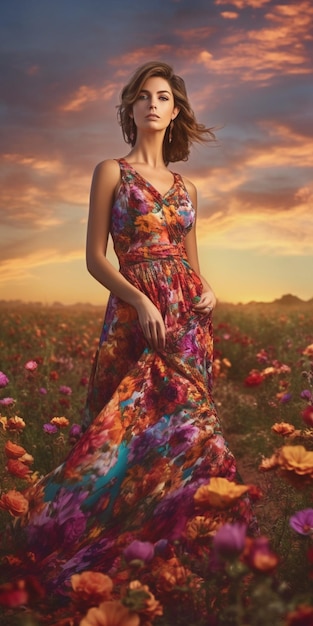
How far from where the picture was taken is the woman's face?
3385 mm

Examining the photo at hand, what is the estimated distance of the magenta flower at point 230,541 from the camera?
1690 mm

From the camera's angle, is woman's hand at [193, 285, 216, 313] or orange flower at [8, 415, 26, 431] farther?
orange flower at [8, 415, 26, 431]

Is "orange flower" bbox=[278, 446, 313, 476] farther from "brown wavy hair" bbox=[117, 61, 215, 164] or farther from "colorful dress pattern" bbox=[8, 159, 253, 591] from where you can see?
"brown wavy hair" bbox=[117, 61, 215, 164]

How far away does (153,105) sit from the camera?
3375 millimetres

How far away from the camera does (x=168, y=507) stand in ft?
8.98

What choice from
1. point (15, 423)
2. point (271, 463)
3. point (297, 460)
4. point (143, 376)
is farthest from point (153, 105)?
point (297, 460)

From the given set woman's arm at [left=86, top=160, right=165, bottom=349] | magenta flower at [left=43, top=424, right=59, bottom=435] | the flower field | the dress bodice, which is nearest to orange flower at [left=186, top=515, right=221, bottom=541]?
the flower field

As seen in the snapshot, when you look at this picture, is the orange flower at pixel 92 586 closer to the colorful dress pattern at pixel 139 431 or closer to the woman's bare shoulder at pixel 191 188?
the colorful dress pattern at pixel 139 431

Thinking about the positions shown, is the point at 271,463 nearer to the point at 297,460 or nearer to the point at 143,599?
the point at 297,460

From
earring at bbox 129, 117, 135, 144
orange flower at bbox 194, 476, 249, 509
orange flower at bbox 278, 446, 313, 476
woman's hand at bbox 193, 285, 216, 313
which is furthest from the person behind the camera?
earring at bbox 129, 117, 135, 144

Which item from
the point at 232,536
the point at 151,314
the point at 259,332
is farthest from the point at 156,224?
the point at 259,332

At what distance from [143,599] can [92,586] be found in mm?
182

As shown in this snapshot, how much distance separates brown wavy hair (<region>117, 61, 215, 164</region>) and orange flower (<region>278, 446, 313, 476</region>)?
6.33 ft

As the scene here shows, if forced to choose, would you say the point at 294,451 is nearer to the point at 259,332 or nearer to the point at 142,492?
the point at 142,492
